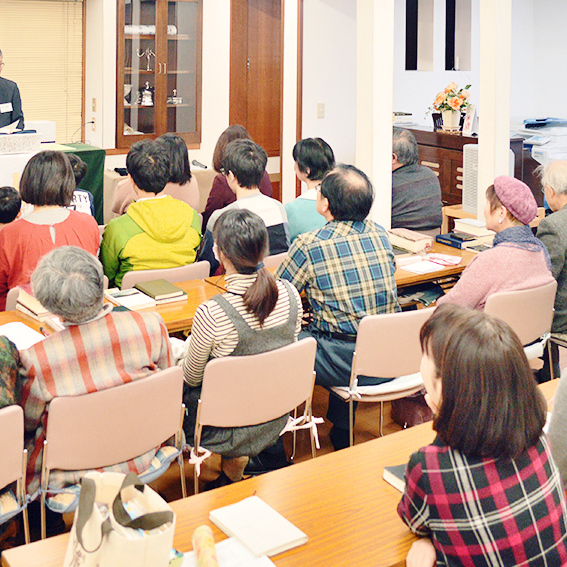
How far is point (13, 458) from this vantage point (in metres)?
2.17

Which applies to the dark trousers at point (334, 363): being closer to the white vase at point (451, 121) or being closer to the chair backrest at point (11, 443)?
the chair backrest at point (11, 443)

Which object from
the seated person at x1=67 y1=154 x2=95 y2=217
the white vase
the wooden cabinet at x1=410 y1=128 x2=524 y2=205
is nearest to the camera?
A: the seated person at x1=67 y1=154 x2=95 y2=217

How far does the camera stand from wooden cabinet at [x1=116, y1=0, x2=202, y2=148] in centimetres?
699


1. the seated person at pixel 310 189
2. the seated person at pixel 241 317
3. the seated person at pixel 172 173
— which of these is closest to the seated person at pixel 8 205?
the seated person at pixel 172 173

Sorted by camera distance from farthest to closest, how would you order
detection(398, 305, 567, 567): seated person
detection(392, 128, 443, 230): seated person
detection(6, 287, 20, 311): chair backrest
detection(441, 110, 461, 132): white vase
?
detection(441, 110, 461, 132): white vase < detection(392, 128, 443, 230): seated person < detection(6, 287, 20, 311): chair backrest < detection(398, 305, 567, 567): seated person

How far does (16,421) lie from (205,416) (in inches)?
27.1

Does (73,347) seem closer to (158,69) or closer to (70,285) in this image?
(70,285)

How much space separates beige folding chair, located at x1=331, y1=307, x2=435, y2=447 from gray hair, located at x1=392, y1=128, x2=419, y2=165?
82.8 inches

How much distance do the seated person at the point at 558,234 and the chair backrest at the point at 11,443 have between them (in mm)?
2580

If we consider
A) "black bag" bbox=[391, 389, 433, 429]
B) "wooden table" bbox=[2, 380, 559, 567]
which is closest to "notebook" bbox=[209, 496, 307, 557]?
"wooden table" bbox=[2, 380, 559, 567]

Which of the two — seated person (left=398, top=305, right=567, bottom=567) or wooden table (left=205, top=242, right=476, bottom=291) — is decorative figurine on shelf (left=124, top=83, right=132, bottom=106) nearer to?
wooden table (left=205, top=242, right=476, bottom=291)

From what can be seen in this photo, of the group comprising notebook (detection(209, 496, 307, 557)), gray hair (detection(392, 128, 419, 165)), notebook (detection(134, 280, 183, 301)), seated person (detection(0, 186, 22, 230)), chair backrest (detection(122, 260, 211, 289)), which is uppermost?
gray hair (detection(392, 128, 419, 165))

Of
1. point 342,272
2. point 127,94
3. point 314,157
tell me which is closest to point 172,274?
point 342,272

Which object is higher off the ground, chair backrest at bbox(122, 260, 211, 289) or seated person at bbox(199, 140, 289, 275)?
seated person at bbox(199, 140, 289, 275)
